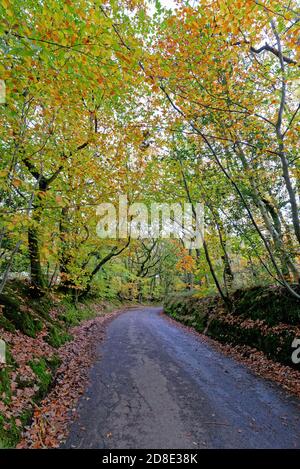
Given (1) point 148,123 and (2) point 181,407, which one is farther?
(1) point 148,123

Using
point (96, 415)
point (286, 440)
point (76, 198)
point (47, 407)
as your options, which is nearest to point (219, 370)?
point (286, 440)

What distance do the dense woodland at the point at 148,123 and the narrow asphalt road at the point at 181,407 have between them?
9.55 ft

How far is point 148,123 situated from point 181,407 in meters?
9.08

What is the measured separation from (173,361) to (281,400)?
3477 millimetres

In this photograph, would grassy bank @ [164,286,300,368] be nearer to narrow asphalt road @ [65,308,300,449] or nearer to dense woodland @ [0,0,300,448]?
dense woodland @ [0,0,300,448]

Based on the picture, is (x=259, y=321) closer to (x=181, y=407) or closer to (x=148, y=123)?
(x=181, y=407)

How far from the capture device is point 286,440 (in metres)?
4.28

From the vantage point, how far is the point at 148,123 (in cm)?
975

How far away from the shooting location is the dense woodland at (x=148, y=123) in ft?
13.3

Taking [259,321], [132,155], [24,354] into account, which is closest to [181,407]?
[24,354]

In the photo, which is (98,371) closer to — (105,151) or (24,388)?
(24,388)

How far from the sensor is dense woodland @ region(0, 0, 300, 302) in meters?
4.04

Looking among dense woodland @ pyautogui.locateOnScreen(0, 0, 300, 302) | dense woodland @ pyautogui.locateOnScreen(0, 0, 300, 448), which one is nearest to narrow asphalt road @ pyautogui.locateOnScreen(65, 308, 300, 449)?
dense woodland @ pyautogui.locateOnScreen(0, 0, 300, 448)

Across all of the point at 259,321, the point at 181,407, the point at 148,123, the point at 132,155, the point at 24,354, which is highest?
the point at 132,155
